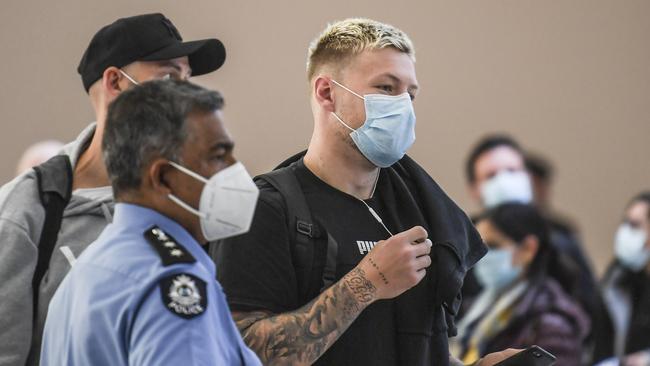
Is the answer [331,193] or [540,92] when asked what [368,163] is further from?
[540,92]

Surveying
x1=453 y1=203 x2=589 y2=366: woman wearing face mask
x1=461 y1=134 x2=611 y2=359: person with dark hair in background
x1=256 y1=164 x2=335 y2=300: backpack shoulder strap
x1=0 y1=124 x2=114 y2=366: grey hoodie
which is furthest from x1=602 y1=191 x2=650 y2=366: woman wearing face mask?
x1=0 y1=124 x2=114 y2=366: grey hoodie

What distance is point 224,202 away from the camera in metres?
1.52

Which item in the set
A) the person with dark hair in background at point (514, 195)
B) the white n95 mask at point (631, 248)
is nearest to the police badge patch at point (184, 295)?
the person with dark hair in background at point (514, 195)

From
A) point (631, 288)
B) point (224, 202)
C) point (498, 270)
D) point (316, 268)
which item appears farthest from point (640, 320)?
point (224, 202)

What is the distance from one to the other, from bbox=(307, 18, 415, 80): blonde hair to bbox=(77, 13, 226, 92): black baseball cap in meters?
0.24

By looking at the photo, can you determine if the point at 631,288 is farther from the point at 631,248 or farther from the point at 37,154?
the point at 37,154

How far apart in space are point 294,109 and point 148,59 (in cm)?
385

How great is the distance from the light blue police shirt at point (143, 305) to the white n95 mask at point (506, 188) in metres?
4.04

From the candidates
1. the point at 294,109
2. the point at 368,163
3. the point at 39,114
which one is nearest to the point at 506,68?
the point at 294,109

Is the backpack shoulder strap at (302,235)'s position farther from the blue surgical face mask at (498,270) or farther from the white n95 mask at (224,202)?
the blue surgical face mask at (498,270)

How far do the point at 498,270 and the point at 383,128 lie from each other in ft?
8.66

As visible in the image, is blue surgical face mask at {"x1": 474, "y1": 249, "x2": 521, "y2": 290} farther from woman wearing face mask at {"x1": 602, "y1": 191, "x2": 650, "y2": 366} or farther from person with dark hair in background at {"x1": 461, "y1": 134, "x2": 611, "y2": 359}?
woman wearing face mask at {"x1": 602, "y1": 191, "x2": 650, "y2": 366}

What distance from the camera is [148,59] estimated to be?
2.07m

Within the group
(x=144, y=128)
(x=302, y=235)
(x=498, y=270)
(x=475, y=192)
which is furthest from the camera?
(x=475, y=192)
